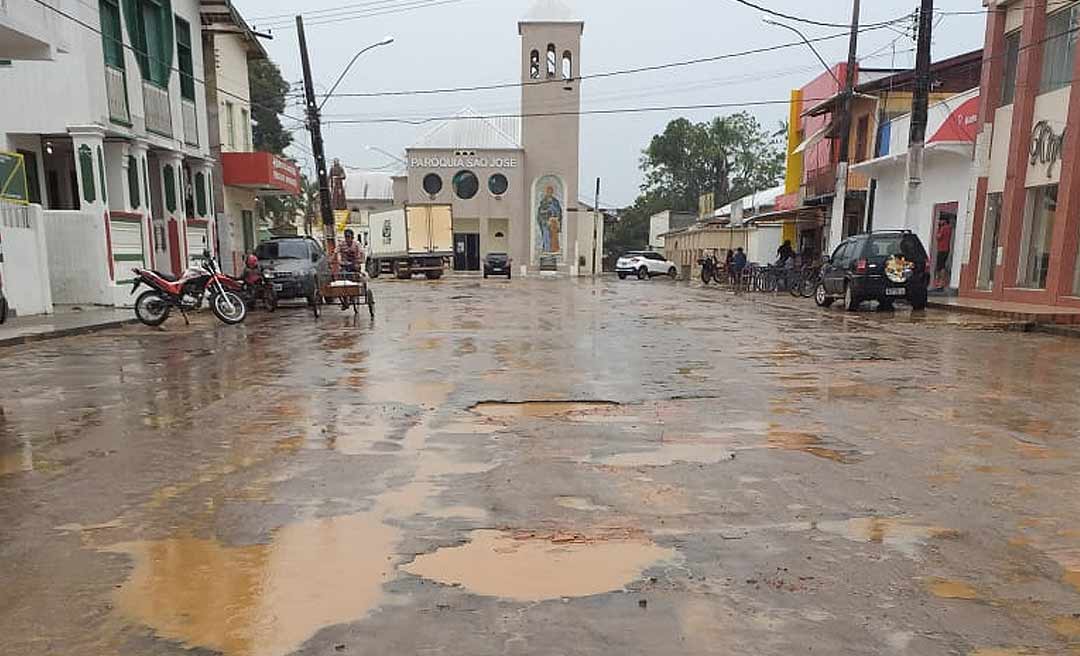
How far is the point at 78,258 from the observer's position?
52.2 feet

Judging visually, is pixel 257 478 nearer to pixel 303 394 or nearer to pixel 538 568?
pixel 538 568

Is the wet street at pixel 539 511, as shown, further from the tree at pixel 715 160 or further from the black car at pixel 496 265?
the tree at pixel 715 160

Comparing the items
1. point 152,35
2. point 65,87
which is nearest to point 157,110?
point 152,35

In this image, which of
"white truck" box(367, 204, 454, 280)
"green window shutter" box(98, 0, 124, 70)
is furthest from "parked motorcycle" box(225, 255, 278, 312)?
"white truck" box(367, 204, 454, 280)

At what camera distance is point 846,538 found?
375 cm

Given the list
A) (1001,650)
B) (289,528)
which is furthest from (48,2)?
(1001,650)

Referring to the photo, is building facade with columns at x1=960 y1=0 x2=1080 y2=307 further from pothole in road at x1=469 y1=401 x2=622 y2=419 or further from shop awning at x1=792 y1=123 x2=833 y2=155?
pothole in road at x1=469 y1=401 x2=622 y2=419

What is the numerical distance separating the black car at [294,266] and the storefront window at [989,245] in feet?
55.1

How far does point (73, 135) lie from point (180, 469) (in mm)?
13896

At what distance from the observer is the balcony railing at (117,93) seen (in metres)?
16.4

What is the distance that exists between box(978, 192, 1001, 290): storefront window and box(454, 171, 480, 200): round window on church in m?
38.6

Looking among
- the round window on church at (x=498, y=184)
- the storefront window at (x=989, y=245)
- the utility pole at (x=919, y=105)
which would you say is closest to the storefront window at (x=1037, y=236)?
the storefront window at (x=989, y=245)

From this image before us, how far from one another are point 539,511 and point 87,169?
610 inches

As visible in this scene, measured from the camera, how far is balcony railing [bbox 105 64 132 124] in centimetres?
1639
